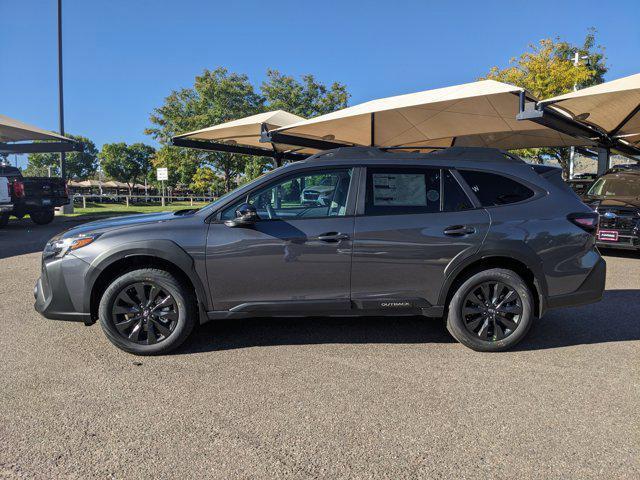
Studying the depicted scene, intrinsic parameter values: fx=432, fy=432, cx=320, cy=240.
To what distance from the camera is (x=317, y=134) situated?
12.5m

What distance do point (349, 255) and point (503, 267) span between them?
1400 mm

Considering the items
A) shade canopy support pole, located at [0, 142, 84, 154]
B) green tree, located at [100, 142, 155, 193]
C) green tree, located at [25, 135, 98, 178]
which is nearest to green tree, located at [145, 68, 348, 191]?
shade canopy support pole, located at [0, 142, 84, 154]

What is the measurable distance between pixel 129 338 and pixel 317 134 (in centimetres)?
986

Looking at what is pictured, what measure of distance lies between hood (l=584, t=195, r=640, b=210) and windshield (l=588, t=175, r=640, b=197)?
1.27 feet

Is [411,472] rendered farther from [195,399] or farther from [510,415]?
[195,399]

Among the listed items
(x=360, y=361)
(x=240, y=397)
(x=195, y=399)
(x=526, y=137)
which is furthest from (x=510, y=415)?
(x=526, y=137)

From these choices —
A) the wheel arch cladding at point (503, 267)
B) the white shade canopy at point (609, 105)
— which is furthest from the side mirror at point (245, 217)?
the white shade canopy at point (609, 105)

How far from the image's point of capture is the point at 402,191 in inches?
149

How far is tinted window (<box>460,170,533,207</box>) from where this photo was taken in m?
3.79

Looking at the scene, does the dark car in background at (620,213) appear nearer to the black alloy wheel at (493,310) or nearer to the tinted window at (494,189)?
the tinted window at (494,189)

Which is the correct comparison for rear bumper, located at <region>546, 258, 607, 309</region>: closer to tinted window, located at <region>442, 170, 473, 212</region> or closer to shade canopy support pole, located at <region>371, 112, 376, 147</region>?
tinted window, located at <region>442, 170, 473, 212</region>

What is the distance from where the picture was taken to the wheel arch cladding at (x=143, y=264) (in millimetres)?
3514

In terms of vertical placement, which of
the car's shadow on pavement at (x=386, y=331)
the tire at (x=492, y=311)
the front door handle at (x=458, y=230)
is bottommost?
the car's shadow on pavement at (x=386, y=331)

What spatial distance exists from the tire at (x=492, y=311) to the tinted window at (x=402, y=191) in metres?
0.77
